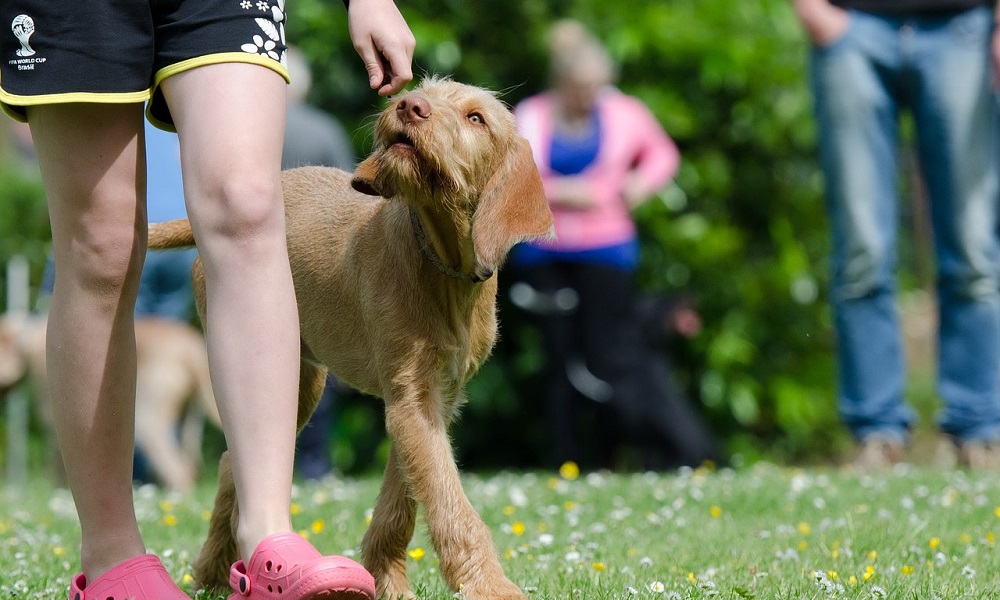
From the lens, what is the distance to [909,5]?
6.25 metres

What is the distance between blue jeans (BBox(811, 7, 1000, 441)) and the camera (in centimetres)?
628

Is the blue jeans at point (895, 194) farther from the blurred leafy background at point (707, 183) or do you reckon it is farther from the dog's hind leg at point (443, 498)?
the dog's hind leg at point (443, 498)

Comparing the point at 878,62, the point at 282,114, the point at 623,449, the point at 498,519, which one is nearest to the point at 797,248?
the point at 623,449

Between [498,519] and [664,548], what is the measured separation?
97 cm

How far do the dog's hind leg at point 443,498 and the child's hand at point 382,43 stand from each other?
31.4 inches

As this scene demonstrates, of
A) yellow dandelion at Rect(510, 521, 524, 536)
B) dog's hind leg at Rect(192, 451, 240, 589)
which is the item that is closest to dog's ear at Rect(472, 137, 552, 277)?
dog's hind leg at Rect(192, 451, 240, 589)

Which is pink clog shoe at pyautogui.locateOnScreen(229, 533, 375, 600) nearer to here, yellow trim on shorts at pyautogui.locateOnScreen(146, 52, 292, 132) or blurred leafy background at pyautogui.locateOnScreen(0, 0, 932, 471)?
yellow trim on shorts at pyautogui.locateOnScreen(146, 52, 292, 132)

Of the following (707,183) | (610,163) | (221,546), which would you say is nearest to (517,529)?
(221,546)

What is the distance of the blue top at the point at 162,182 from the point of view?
7.50 m

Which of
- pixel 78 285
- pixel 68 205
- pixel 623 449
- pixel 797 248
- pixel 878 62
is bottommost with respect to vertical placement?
pixel 623 449

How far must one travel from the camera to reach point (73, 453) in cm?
304

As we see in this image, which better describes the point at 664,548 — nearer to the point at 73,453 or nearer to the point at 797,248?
the point at 73,453

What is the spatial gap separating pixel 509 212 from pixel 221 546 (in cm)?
123

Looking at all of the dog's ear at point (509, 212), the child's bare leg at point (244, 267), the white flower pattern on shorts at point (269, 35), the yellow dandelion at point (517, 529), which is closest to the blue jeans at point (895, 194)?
the yellow dandelion at point (517, 529)
